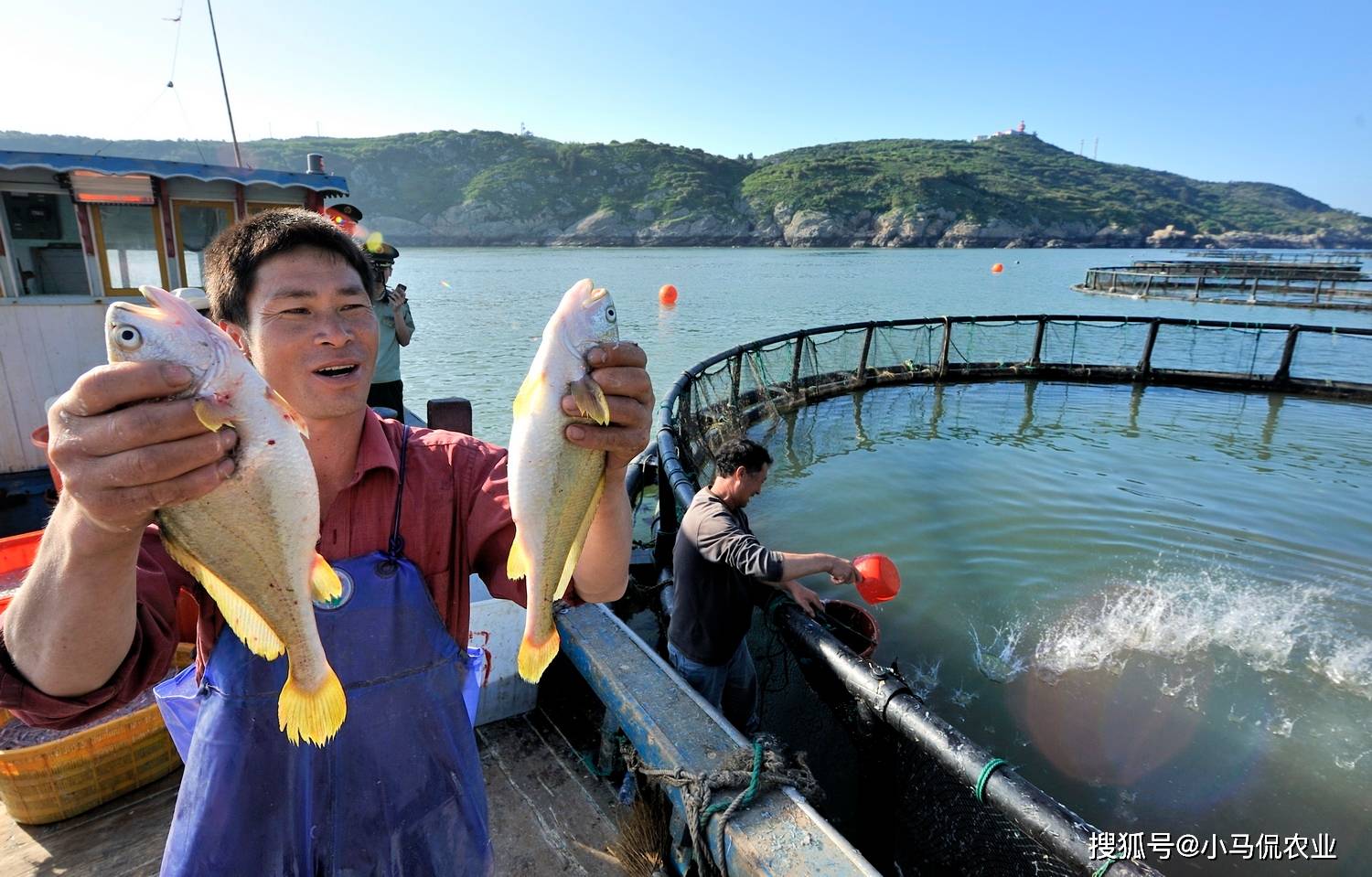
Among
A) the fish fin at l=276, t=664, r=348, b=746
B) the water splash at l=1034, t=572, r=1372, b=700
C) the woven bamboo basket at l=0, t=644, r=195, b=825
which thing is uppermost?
the fish fin at l=276, t=664, r=348, b=746

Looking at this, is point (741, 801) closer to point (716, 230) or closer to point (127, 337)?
point (127, 337)

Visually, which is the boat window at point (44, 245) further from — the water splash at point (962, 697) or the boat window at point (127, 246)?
the water splash at point (962, 697)

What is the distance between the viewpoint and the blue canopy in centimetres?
675

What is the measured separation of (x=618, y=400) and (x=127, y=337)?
112 cm

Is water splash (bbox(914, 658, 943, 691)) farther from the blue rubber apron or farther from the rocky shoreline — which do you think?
the rocky shoreline

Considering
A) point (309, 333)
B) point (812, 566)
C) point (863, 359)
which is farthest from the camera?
point (863, 359)

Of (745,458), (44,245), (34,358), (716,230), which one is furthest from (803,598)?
(716,230)

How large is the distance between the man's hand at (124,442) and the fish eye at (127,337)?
0.23 ft

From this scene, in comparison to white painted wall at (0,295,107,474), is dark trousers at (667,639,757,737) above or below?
below

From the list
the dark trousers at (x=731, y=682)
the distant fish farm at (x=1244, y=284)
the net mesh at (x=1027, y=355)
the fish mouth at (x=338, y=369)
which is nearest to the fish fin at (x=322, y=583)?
the fish mouth at (x=338, y=369)

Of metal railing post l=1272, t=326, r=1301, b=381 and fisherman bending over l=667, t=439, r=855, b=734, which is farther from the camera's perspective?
metal railing post l=1272, t=326, r=1301, b=381

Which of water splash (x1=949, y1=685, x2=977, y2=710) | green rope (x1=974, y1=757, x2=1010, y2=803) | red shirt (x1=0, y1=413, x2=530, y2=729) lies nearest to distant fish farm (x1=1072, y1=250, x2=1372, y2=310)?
water splash (x1=949, y1=685, x2=977, y2=710)

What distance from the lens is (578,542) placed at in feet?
6.98

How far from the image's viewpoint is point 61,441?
4.35ft
